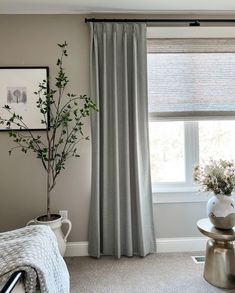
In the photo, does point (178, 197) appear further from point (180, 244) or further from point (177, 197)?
point (180, 244)

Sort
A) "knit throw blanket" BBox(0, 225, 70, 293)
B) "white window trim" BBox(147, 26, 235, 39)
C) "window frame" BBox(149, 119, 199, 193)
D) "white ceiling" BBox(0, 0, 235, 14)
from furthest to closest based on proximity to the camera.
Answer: "window frame" BBox(149, 119, 199, 193) → "white window trim" BBox(147, 26, 235, 39) → "white ceiling" BBox(0, 0, 235, 14) → "knit throw blanket" BBox(0, 225, 70, 293)

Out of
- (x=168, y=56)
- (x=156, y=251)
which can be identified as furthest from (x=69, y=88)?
(x=156, y=251)

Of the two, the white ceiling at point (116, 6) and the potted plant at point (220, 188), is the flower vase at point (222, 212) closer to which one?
the potted plant at point (220, 188)

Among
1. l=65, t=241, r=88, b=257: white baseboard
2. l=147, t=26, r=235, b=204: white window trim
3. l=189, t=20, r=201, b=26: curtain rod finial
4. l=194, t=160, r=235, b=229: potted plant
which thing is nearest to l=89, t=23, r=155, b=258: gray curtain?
l=65, t=241, r=88, b=257: white baseboard

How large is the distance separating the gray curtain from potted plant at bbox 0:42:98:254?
207 mm

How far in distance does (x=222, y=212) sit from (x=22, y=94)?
2.11 metres

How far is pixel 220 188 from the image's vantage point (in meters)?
2.10

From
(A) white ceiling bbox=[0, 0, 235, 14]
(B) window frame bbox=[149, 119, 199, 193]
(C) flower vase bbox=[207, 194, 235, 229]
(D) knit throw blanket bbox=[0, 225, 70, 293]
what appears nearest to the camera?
(D) knit throw blanket bbox=[0, 225, 70, 293]

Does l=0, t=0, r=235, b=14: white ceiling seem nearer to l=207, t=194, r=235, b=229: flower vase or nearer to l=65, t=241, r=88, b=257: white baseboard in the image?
l=207, t=194, r=235, b=229: flower vase

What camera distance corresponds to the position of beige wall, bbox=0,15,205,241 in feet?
8.71

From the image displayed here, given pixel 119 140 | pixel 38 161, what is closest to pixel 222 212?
pixel 119 140

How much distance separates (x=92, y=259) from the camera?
2.62 metres

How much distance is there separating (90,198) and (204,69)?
5.76 ft

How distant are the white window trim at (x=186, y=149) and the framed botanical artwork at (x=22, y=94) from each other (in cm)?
118
